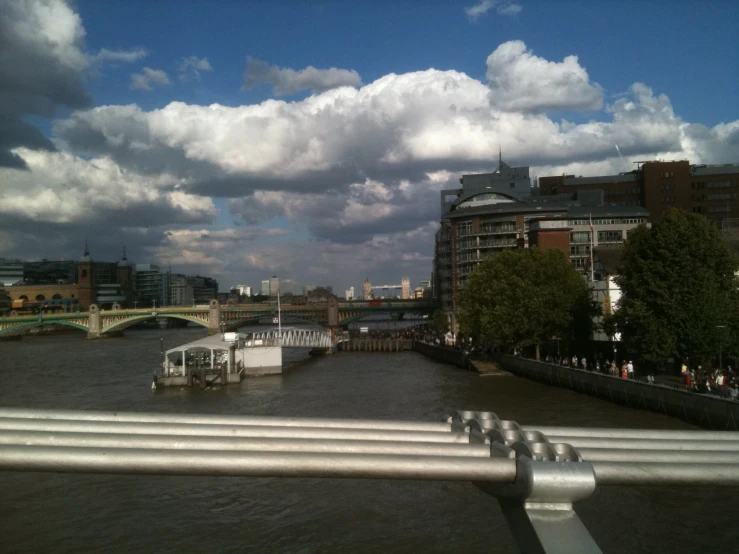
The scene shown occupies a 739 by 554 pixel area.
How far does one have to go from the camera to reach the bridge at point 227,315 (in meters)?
65.7

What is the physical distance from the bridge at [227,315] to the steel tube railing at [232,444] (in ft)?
201

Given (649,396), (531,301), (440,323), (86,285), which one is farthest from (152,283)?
(649,396)

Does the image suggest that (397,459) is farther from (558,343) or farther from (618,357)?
(558,343)

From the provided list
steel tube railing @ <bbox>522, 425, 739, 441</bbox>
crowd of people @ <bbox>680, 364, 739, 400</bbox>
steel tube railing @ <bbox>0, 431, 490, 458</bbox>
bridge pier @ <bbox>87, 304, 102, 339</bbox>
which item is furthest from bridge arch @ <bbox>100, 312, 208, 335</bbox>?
steel tube railing @ <bbox>522, 425, 739, 441</bbox>

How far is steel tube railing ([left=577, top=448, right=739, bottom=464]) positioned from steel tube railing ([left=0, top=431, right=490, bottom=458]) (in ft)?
1.19

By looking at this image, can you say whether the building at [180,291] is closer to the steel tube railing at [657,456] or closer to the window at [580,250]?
the window at [580,250]

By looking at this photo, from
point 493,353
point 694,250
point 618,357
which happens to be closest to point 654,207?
point 493,353

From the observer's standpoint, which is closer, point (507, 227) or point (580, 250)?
point (580, 250)

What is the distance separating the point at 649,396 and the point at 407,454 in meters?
19.1

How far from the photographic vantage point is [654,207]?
63156 mm

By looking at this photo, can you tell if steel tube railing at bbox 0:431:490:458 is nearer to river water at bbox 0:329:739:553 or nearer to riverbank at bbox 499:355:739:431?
river water at bbox 0:329:739:553

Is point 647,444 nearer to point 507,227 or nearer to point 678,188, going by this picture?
point 507,227

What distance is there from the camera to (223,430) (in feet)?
8.00

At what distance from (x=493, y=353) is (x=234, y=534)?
29003 mm
